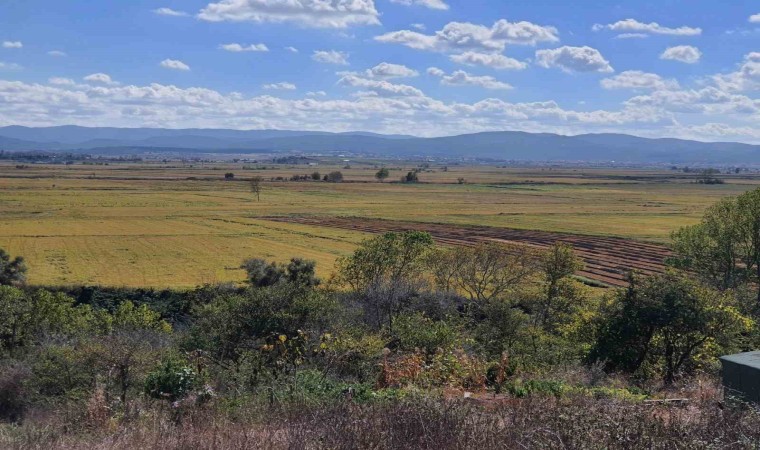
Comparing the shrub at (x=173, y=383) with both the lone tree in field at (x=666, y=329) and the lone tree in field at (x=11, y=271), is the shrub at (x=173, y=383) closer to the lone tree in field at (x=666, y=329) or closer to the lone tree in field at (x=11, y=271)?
the lone tree in field at (x=666, y=329)

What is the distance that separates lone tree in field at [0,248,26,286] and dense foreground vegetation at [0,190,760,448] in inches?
287

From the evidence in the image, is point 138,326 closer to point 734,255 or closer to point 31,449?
point 31,449

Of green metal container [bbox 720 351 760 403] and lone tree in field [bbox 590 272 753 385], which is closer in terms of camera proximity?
green metal container [bbox 720 351 760 403]

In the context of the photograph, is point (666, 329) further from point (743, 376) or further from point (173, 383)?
point (173, 383)

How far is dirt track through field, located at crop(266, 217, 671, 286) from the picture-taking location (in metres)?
49.1

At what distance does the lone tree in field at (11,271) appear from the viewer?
37.9 metres

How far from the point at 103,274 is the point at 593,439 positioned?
140ft

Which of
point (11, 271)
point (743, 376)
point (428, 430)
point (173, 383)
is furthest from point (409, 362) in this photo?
point (11, 271)

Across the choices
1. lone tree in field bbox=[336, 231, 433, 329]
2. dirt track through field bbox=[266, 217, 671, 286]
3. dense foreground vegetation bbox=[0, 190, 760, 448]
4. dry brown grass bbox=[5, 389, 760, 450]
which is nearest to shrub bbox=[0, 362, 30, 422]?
dense foreground vegetation bbox=[0, 190, 760, 448]

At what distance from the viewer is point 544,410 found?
23.0 feet

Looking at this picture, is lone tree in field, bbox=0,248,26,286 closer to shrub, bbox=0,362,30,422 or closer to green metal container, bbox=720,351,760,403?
shrub, bbox=0,362,30,422

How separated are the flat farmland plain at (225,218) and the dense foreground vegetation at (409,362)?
44.6ft

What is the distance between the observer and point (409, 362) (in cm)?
1100

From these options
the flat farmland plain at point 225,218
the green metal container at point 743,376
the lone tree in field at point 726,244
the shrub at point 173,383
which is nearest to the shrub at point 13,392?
the shrub at point 173,383
